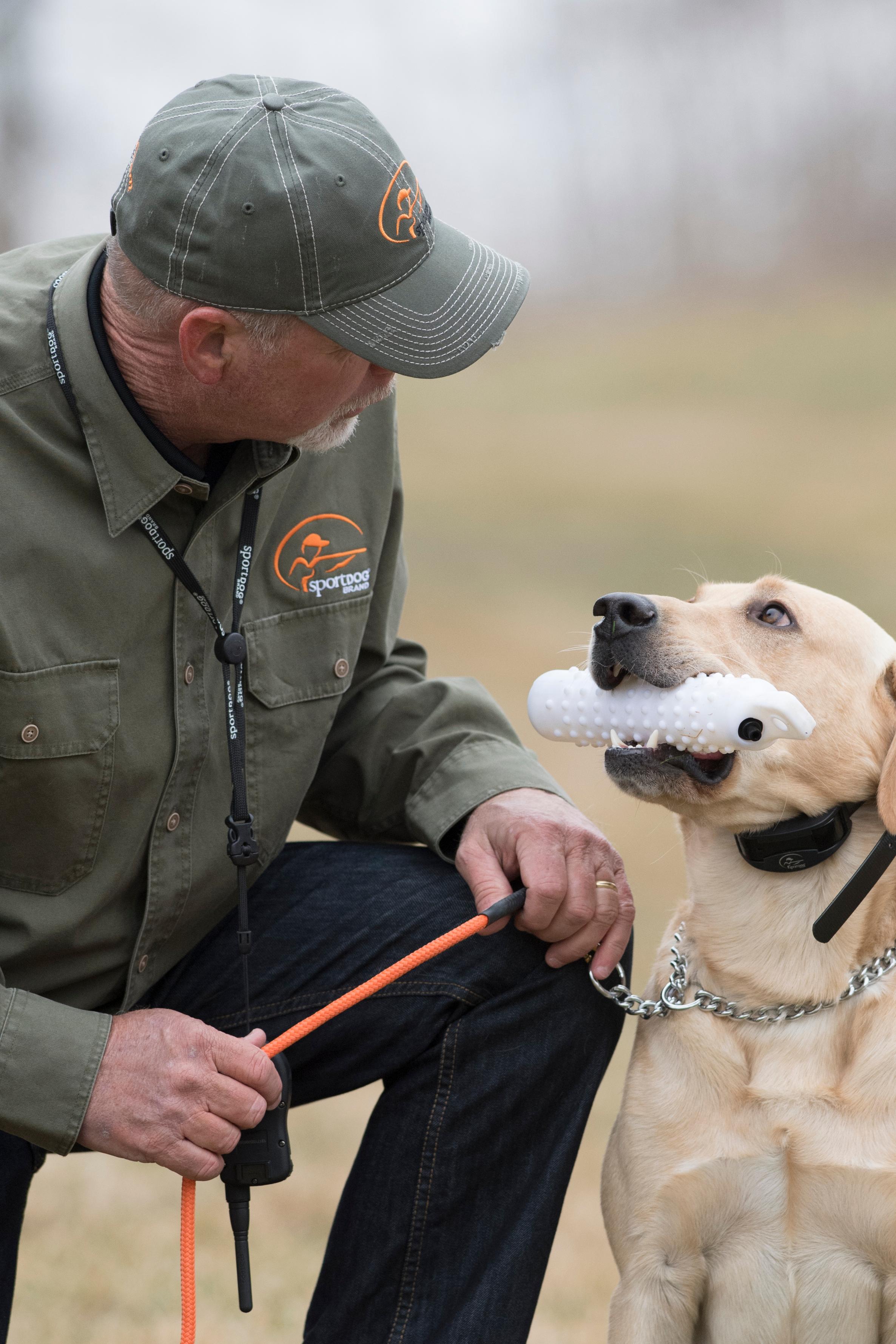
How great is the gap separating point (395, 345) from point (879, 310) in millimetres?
9625

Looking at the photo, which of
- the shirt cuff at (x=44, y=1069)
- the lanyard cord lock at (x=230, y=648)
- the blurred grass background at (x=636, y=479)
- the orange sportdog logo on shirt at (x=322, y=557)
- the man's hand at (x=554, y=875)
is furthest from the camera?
the blurred grass background at (x=636, y=479)

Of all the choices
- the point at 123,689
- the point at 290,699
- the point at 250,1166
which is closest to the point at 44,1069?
the point at 250,1166

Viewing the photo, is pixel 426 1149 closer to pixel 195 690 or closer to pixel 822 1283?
pixel 822 1283

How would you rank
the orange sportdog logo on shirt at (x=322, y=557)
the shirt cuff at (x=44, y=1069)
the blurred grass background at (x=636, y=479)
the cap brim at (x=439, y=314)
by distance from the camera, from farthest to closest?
the blurred grass background at (x=636, y=479), the orange sportdog logo on shirt at (x=322, y=557), the cap brim at (x=439, y=314), the shirt cuff at (x=44, y=1069)

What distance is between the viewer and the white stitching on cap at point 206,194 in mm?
1639

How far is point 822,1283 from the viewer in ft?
5.88

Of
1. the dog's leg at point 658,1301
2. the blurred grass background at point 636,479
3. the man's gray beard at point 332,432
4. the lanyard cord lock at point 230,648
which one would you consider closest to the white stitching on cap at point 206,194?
the man's gray beard at point 332,432

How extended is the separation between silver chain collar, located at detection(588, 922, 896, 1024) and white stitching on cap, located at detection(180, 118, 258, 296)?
1.19 meters

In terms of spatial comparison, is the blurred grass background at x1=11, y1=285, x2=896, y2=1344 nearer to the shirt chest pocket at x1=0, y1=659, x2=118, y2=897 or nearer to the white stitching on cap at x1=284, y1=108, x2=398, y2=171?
the shirt chest pocket at x1=0, y1=659, x2=118, y2=897

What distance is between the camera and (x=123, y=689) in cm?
180

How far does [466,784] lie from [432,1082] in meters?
0.48

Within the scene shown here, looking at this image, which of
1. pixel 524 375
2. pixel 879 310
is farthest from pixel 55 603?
pixel 524 375

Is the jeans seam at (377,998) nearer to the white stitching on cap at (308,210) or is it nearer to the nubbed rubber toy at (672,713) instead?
the nubbed rubber toy at (672,713)

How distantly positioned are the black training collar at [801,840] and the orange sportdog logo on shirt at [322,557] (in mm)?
760
